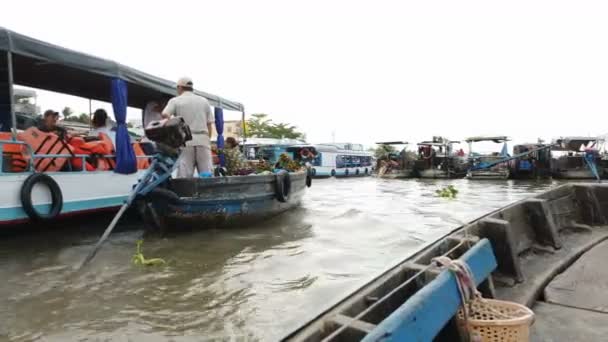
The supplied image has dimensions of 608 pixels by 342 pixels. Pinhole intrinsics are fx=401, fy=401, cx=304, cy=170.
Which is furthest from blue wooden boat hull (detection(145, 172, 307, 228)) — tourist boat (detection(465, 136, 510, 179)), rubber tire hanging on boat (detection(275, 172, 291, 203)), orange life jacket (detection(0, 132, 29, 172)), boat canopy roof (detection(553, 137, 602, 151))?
boat canopy roof (detection(553, 137, 602, 151))

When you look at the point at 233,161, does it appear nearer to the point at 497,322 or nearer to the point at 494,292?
the point at 494,292

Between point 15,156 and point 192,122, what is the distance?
202 centimetres

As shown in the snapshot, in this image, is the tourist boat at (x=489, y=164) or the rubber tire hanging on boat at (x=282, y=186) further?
the tourist boat at (x=489, y=164)

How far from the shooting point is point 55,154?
5117 millimetres

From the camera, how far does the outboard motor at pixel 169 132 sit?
444 cm

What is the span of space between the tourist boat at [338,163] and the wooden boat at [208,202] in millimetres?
18378

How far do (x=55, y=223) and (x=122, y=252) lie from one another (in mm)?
1988

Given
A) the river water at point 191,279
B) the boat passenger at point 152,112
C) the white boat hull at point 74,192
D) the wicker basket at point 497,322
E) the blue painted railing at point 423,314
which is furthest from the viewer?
the boat passenger at point 152,112

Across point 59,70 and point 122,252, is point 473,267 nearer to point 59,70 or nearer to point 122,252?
point 122,252

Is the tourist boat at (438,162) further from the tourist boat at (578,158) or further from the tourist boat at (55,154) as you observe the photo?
the tourist boat at (55,154)

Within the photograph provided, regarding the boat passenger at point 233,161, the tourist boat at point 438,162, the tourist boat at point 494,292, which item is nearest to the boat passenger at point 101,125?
the boat passenger at point 233,161

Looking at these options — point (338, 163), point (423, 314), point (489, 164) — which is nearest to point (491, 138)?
point (489, 164)

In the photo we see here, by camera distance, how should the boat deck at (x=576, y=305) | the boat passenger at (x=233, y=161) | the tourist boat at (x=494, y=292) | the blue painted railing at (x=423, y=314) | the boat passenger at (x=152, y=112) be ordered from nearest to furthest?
the blue painted railing at (x=423, y=314) → the tourist boat at (x=494, y=292) → the boat deck at (x=576, y=305) → the boat passenger at (x=233, y=161) → the boat passenger at (x=152, y=112)

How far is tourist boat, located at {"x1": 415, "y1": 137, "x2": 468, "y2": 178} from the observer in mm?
22172
